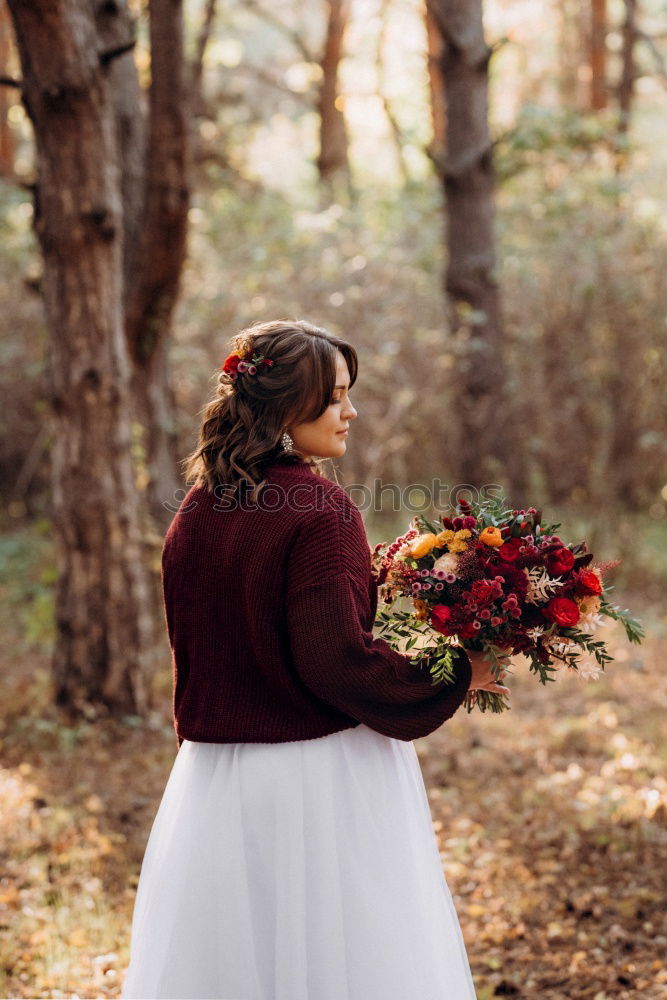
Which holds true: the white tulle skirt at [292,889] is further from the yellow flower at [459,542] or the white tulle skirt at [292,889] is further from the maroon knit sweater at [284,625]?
the yellow flower at [459,542]

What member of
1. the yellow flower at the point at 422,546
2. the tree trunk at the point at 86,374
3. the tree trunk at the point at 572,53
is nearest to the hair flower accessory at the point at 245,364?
the yellow flower at the point at 422,546

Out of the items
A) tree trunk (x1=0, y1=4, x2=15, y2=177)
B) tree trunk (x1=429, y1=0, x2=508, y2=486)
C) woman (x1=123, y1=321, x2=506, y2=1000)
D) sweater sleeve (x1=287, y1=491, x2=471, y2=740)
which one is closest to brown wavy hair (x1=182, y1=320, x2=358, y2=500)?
woman (x1=123, y1=321, x2=506, y2=1000)

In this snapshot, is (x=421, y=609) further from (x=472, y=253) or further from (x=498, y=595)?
(x=472, y=253)

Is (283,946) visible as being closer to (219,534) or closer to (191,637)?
(191,637)

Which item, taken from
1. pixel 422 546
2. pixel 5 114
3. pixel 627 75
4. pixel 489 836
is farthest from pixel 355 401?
pixel 627 75

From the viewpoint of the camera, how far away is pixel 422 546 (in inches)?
102

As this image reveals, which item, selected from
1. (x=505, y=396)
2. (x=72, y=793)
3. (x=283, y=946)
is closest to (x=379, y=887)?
(x=283, y=946)

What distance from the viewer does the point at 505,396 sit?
35.1 ft

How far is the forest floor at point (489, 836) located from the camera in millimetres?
3760

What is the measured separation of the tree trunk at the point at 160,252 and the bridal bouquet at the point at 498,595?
4.46m

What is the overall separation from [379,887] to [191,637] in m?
0.78

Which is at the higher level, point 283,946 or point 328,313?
point 328,313

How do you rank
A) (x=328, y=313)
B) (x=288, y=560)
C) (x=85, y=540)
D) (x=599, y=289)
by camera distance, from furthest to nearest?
1. (x=599, y=289)
2. (x=328, y=313)
3. (x=85, y=540)
4. (x=288, y=560)

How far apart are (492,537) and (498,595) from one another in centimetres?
17
